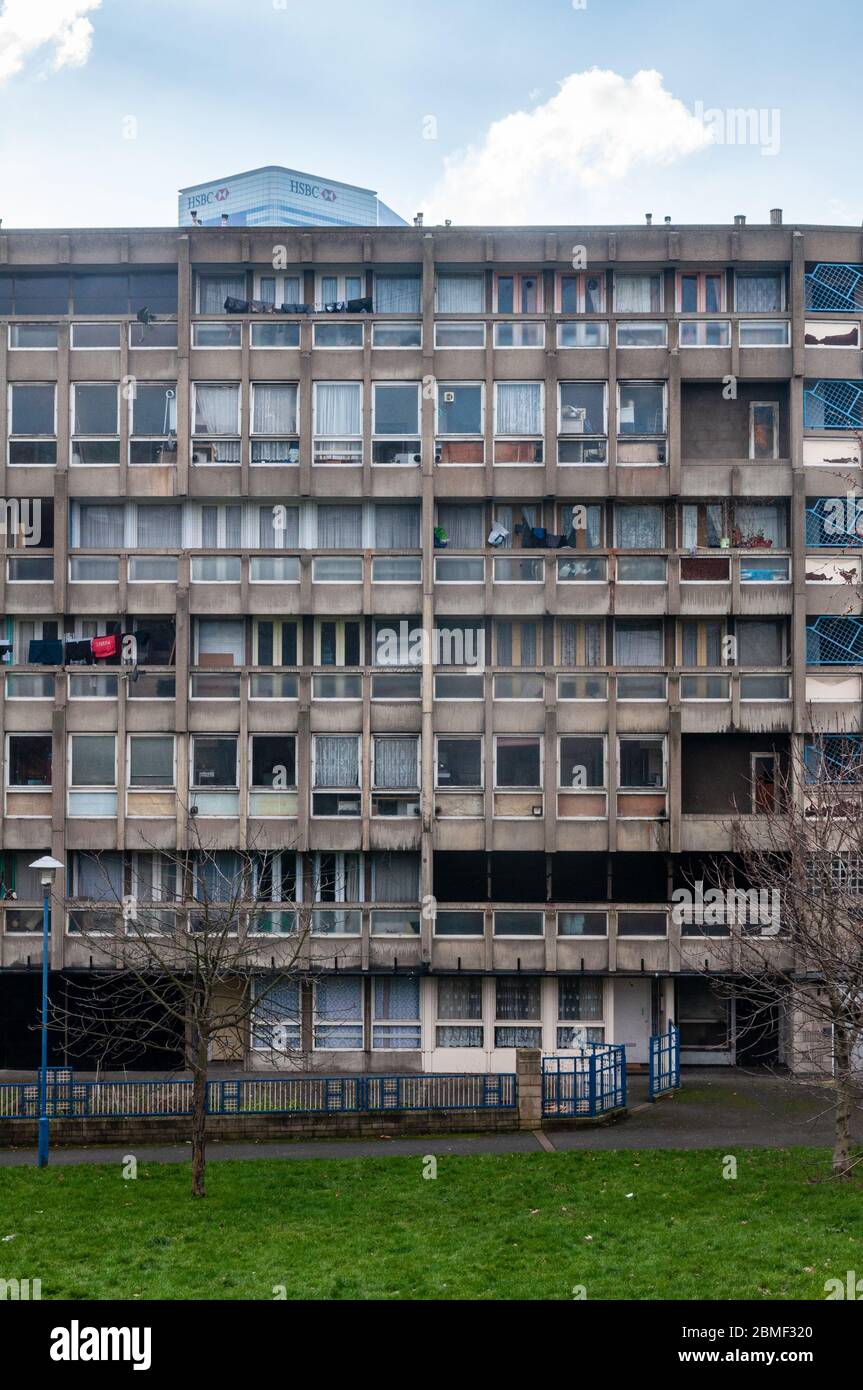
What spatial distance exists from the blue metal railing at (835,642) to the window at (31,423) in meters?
21.2

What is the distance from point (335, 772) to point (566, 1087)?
1075 centimetres

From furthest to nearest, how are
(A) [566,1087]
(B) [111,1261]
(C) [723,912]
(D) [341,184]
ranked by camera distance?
(D) [341,184] → (C) [723,912] → (A) [566,1087] → (B) [111,1261]

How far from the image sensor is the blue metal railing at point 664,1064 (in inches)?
1133

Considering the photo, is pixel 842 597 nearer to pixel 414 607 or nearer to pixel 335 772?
pixel 414 607

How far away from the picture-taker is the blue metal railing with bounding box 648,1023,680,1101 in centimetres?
2878

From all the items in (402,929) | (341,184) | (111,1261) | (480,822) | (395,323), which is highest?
(341,184)

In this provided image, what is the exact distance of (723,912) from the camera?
106 ft

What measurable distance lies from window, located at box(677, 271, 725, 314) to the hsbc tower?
88.7 meters

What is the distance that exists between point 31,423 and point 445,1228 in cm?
2461

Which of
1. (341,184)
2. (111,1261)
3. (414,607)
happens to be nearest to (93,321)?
(414,607)

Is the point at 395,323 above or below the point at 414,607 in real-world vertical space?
above

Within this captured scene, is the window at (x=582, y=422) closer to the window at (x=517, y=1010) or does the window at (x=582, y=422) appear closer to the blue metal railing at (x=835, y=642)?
the blue metal railing at (x=835, y=642)

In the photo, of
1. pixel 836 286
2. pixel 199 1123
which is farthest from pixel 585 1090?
pixel 836 286

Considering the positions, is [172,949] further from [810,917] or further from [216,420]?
[810,917]
